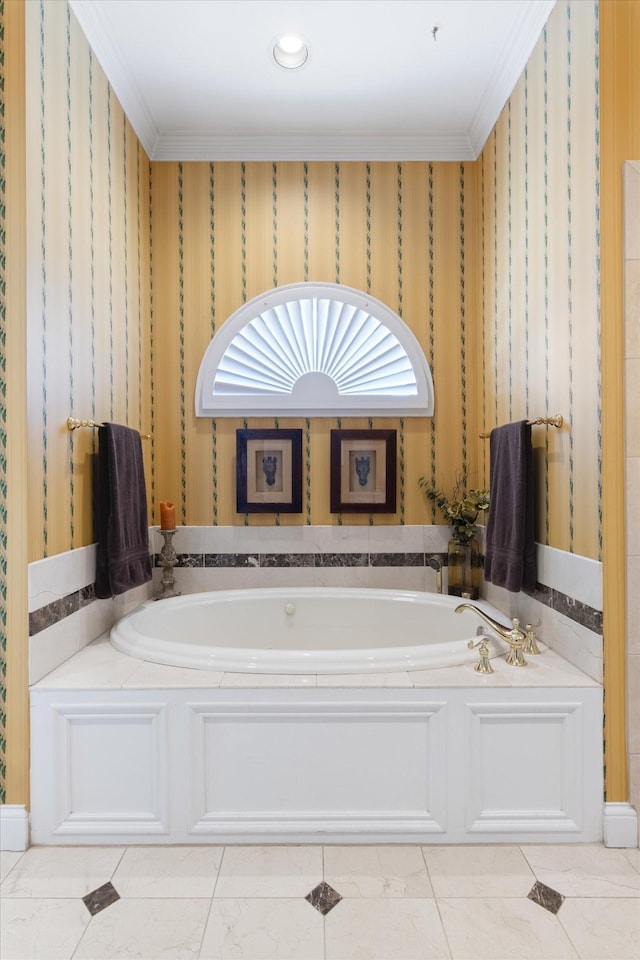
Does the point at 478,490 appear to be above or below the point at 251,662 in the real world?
above

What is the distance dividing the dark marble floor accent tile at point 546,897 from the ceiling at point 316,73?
9.24 ft

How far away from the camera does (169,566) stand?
9.00 feet

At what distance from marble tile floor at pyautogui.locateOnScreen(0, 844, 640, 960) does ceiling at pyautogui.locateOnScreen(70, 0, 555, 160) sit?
2.82 metres

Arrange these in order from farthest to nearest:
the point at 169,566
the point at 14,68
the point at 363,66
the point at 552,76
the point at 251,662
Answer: the point at 169,566 < the point at 363,66 < the point at 552,76 < the point at 251,662 < the point at 14,68

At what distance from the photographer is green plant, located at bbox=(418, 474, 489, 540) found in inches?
106

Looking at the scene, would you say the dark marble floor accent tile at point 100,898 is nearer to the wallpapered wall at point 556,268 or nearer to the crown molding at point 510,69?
the wallpapered wall at point 556,268

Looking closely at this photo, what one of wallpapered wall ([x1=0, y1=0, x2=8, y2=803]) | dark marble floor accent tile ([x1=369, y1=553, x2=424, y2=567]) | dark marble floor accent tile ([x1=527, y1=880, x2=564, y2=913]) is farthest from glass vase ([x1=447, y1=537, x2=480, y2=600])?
wallpapered wall ([x1=0, y1=0, x2=8, y2=803])

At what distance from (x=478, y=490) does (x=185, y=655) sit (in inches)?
62.8

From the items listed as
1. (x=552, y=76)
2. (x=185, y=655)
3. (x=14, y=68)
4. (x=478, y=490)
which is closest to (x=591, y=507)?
(x=478, y=490)

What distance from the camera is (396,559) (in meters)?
2.84

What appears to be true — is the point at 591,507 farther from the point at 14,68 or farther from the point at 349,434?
the point at 14,68

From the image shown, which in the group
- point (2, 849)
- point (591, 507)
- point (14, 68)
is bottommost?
point (2, 849)

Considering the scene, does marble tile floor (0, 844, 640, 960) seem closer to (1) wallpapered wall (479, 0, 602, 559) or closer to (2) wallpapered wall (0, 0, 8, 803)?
(2) wallpapered wall (0, 0, 8, 803)

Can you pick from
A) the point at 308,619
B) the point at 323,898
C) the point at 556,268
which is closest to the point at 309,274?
the point at 556,268
